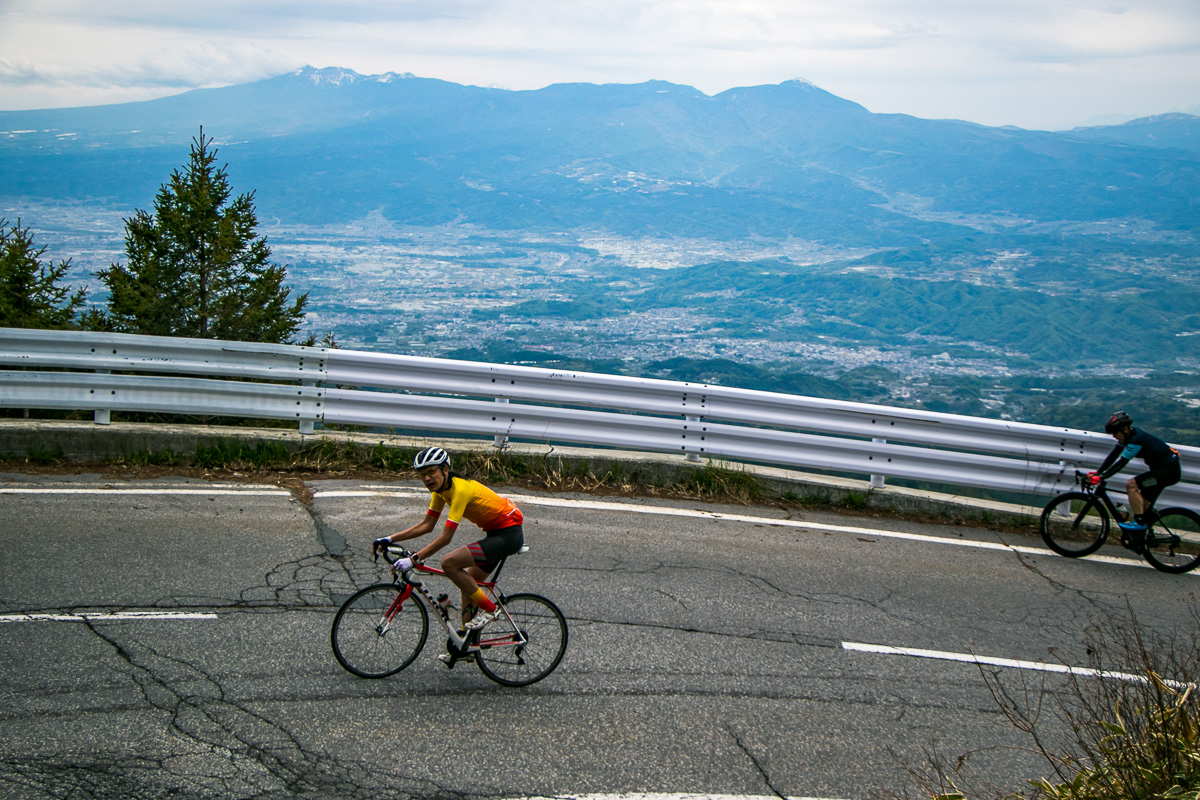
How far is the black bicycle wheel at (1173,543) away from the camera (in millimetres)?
7500

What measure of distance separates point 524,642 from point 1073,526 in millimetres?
5914

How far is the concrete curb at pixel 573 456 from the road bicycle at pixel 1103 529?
0.60 m

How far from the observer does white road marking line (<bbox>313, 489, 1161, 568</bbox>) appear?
302 inches

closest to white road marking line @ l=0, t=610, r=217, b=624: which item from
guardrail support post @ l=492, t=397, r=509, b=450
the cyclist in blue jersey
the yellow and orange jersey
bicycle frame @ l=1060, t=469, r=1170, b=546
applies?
the yellow and orange jersey

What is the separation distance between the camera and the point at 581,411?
28.7 feet

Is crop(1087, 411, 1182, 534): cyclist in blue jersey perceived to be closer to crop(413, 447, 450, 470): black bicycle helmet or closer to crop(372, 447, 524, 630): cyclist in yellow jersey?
crop(372, 447, 524, 630): cyclist in yellow jersey

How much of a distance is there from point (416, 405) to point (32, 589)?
3897 millimetres

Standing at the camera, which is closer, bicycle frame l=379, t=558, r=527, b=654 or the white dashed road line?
the white dashed road line

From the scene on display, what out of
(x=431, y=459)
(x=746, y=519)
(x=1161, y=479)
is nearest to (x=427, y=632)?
(x=431, y=459)

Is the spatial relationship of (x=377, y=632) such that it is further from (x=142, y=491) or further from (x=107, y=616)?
(x=142, y=491)

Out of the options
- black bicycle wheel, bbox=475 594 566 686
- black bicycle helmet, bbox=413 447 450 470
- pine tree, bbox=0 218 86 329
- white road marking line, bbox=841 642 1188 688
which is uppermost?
pine tree, bbox=0 218 86 329

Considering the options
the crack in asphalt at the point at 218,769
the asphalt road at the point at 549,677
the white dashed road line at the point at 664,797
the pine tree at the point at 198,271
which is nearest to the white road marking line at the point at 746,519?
the asphalt road at the point at 549,677

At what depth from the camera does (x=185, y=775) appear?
3645mm

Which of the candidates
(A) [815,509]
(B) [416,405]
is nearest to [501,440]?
(B) [416,405]
